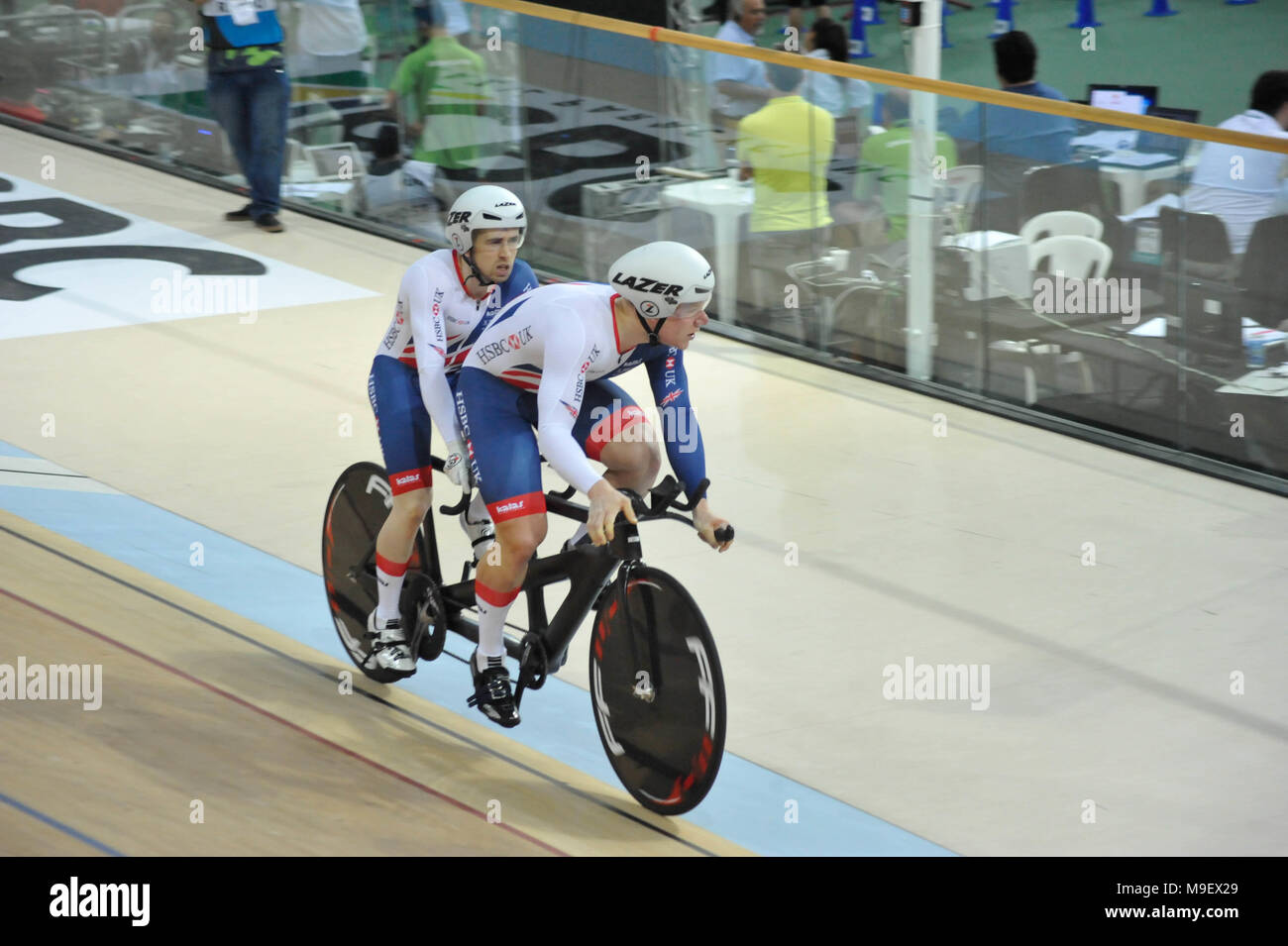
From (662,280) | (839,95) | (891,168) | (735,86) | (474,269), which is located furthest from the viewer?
(735,86)

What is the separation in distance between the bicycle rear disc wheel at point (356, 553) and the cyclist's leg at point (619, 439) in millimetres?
770

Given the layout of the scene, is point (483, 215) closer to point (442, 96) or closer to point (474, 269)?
point (474, 269)

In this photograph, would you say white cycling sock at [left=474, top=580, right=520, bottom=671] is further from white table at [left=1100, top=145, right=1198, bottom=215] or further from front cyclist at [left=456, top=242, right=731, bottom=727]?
white table at [left=1100, top=145, right=1198, bottom=215]

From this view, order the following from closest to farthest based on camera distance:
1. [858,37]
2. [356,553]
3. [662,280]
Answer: [662,280] < [356,553] < [858,37]

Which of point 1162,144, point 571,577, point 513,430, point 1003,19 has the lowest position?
point 571,577

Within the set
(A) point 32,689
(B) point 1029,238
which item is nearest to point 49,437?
(A) point 32,689

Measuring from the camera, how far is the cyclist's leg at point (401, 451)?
14.0 feet

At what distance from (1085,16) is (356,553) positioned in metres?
14.9

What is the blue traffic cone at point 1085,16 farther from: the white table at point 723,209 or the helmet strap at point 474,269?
the helmet strap at point 474,269

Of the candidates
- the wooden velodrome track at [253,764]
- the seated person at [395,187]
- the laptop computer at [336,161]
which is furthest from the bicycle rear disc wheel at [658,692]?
the laptop computer at [336,161]

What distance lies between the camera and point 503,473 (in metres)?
3.92

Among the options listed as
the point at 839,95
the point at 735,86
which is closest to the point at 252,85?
the point at 735,86

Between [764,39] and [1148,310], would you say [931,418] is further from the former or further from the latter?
[764,39]
